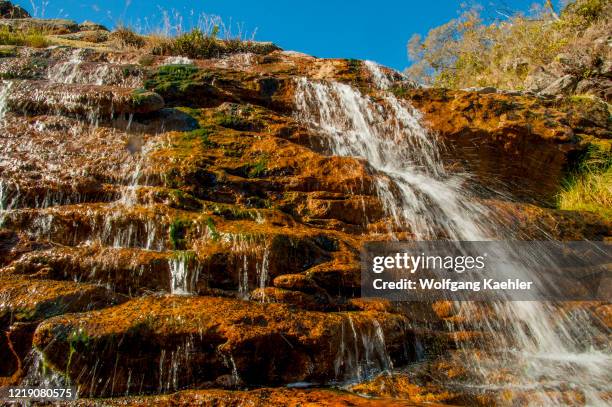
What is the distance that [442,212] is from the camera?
5.40 m

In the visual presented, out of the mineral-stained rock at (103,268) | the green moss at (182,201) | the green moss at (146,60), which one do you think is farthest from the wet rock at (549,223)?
the green moss at (146,60)

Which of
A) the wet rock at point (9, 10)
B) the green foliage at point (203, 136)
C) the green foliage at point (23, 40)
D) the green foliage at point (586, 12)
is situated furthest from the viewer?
the wet rock at point (9, 10)

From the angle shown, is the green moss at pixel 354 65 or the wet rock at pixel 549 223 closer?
the wet rock at pixel 549 223

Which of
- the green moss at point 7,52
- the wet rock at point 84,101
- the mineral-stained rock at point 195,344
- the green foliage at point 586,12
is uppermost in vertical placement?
the green foliage at point 586,12

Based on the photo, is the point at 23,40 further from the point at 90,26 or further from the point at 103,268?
the point at 103,268

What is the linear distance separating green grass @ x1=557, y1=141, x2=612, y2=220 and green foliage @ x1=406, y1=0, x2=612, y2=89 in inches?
173

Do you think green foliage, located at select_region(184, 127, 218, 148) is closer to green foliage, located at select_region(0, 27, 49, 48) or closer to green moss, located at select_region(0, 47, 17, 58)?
green moss, located at select_region(0, 47, 17, 58)

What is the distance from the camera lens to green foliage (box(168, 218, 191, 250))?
4.13 m

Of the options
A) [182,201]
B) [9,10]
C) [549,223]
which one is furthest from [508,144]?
[9,10]

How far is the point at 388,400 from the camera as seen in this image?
275 centimetres

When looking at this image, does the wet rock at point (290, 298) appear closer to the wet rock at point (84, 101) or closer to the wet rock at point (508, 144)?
the wet rock at point (84, 101)

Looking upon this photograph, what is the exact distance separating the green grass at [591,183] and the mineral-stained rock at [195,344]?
5302mm

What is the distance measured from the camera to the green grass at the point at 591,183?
6911 mm

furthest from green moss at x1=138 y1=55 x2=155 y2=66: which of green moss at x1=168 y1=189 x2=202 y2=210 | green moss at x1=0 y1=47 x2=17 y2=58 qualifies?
green moss at x1=168 y1=189 x2=202 y2=210
